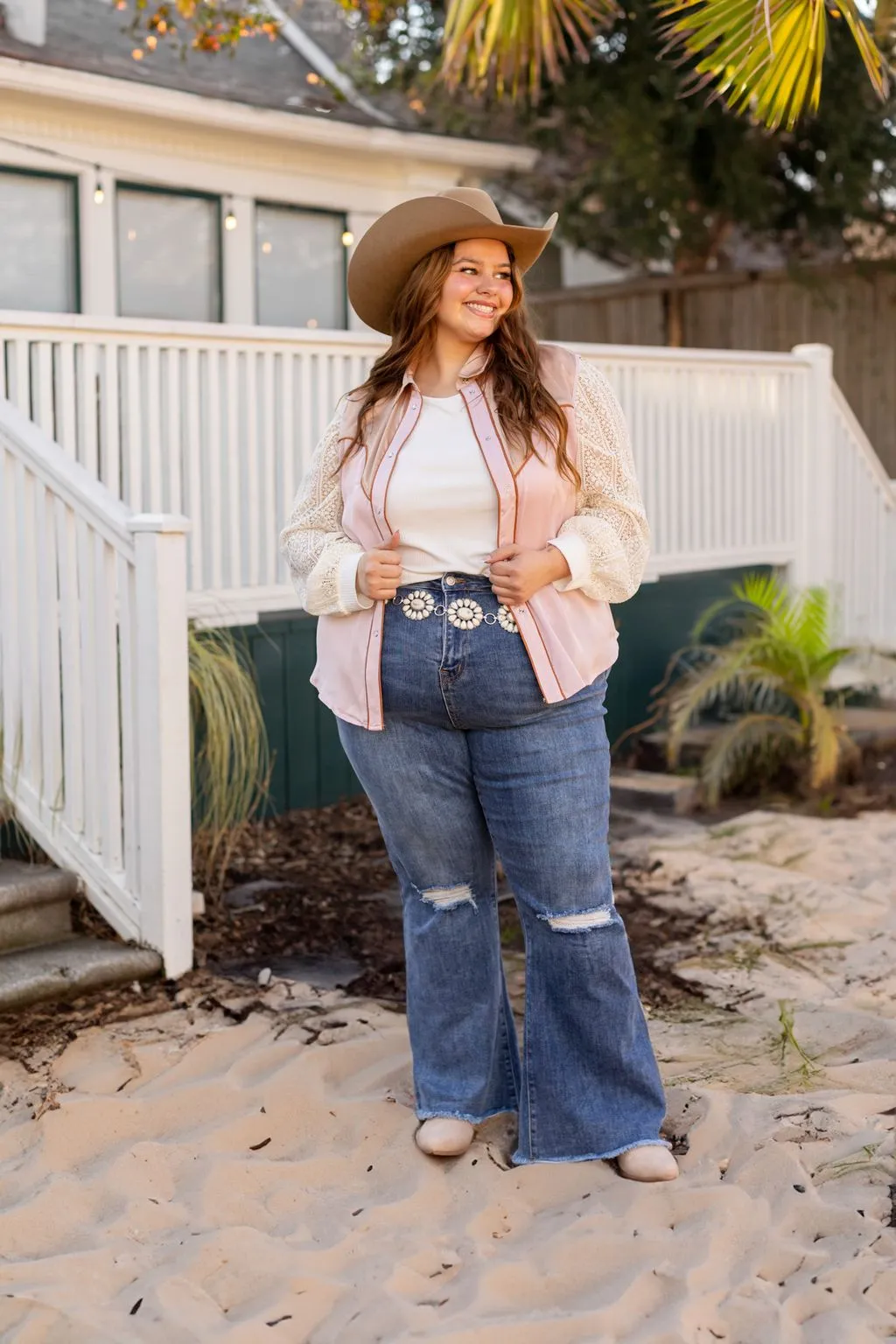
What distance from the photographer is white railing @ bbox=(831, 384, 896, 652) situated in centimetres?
914

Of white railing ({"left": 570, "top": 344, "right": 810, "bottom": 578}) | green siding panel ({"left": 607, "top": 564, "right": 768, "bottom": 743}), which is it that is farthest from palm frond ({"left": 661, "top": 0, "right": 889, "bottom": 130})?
green siding panel ({"left": 607, "top": 564, "right": 768, "bottom": 743})

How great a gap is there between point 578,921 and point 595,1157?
54 cm

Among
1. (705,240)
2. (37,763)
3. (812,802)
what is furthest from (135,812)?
(705,240)

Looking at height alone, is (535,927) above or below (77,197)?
below

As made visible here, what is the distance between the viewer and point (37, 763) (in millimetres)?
4809

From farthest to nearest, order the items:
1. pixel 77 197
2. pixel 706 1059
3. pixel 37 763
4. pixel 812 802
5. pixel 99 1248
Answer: pixel 77 197, pixel 812 802, pixel 37 763, pixel 706 1059, pixel 99 1248

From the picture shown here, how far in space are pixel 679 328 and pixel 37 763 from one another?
10333 mm

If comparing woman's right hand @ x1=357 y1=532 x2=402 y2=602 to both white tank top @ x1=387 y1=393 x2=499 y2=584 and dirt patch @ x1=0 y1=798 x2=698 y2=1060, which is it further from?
dirt patch @ x1=0 y1=798 x2=698 y2=1060

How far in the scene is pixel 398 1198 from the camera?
327 cm

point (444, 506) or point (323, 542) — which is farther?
point (323, 542)

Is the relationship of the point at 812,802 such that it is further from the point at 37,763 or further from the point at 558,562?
the point at 558,562

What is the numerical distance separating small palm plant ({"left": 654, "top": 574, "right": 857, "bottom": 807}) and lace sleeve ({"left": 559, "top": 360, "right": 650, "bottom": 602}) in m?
4.02

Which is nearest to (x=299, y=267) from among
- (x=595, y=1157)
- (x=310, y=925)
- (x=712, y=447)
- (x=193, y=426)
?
(x=712, y=447)

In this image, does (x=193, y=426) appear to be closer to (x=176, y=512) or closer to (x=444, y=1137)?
(x=176, y=512)
